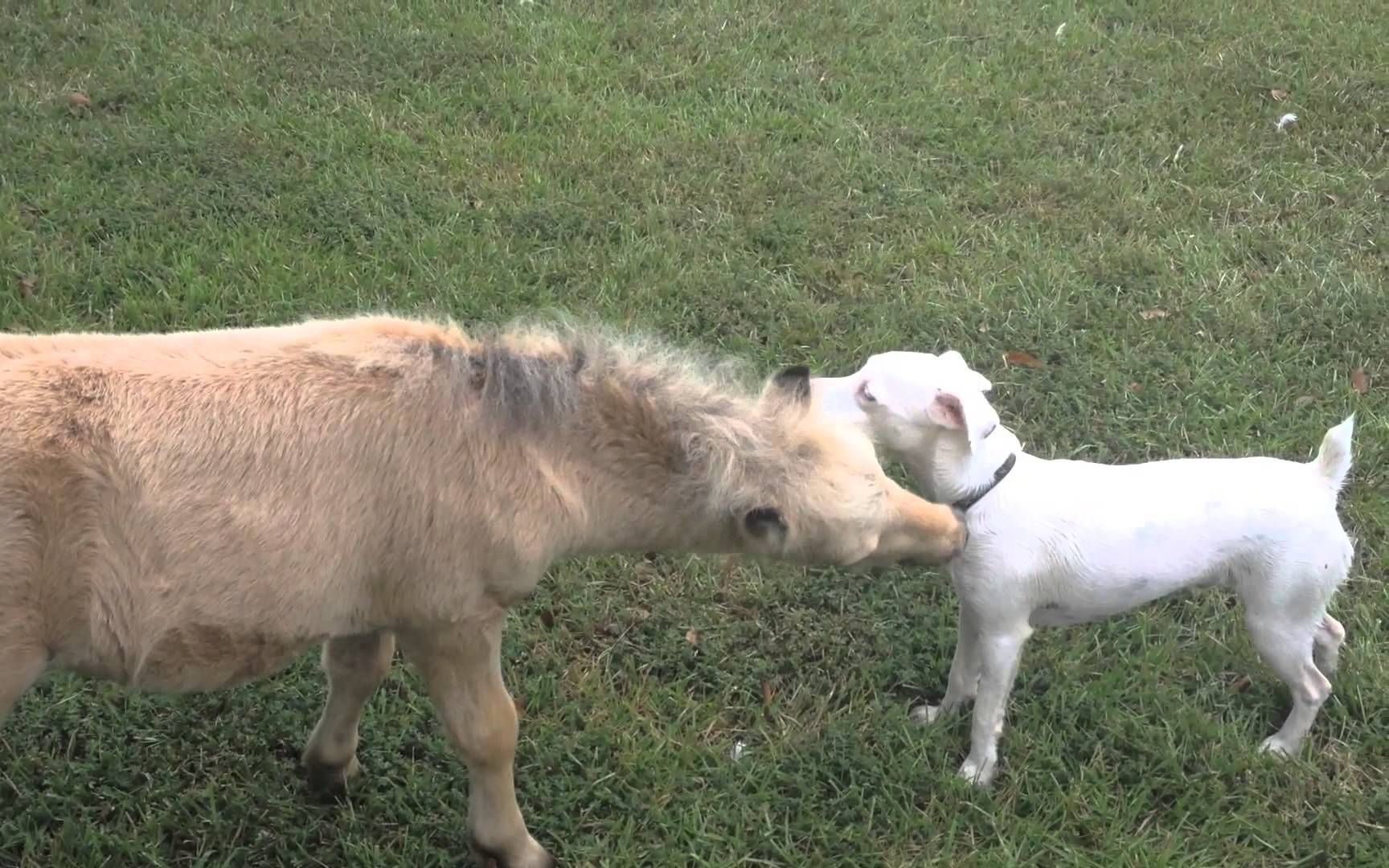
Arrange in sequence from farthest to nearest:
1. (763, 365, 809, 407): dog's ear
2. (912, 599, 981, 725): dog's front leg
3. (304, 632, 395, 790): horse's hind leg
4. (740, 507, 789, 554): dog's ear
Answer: (912, 599, 981, 725): dog's front leg < (304, 632, 395, 790): horse's hind leg < (763, 365, 809, 407): dog's ear < (740, 507, 789, 554): dog's ear

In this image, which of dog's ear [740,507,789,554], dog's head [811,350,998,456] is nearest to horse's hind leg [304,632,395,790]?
dog's ear [740,507,789,554]

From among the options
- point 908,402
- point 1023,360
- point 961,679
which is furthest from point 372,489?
point 1023,360

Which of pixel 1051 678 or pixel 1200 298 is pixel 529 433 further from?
pixel 1200 298

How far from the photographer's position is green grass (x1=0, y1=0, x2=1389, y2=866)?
3.34 m

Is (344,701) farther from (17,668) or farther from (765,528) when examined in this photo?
(765,528)

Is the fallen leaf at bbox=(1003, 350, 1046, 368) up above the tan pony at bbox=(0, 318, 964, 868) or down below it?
below

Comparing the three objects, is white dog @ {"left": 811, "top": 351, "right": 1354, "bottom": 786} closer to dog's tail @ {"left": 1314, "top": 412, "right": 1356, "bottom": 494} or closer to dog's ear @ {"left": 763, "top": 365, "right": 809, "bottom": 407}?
dog's tail @ {"left": 1314, "top": 412, "right": 1356, "bottom": 494}

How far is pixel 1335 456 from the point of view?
3.19 meters

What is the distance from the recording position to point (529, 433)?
2.61 metres

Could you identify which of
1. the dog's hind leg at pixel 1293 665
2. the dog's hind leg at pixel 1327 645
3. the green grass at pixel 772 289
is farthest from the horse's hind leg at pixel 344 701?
the dog's hind leg at pixel 1327 645

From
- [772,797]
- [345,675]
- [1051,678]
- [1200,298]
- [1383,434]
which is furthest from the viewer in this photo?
[1200,298]

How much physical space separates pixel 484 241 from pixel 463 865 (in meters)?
3.29

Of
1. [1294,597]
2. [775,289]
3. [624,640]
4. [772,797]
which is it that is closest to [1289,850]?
[1294,597]

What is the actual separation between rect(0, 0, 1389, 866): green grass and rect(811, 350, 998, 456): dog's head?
932mm
